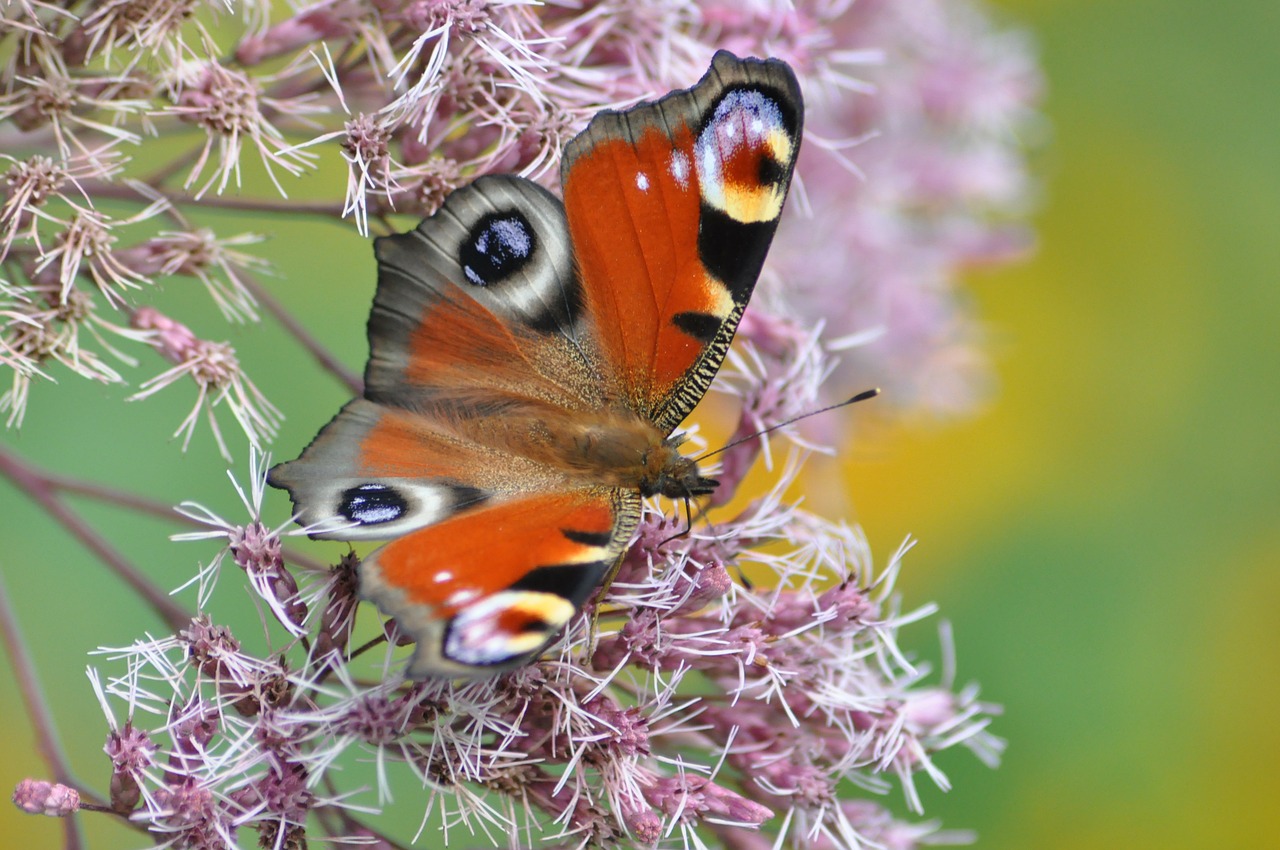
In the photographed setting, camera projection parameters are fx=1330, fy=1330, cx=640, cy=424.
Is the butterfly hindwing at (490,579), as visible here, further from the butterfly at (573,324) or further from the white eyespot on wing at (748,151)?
the white eyespot on wing at (748,151)

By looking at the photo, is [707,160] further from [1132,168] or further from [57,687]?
[1132,168]

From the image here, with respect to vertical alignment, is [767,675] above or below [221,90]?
below

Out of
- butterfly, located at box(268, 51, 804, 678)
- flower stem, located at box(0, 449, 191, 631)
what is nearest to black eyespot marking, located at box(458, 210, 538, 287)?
butterfly, located at box(268, 51, 804, 678)

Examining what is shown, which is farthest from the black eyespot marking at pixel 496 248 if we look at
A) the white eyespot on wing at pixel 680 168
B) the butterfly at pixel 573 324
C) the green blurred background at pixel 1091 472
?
the green blurred background at pixel 1091 472

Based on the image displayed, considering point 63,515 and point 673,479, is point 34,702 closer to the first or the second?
point 63,515

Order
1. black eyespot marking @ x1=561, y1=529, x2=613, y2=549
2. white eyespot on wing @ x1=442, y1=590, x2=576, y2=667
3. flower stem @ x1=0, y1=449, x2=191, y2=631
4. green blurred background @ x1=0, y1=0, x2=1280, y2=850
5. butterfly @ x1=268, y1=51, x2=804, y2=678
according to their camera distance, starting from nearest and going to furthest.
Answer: white eyespot on wing @ x1=442, y1=590, x2=576, y2=667 < black eyespot marking @ x1=561, y1=529, x2=613, y2=549 < butterfly @ x1=268, y1=51, x2=804, y2=678 < flower stem @ x1=0, y1=449, x2=191, y2=631 < green blurred background @ x1=0, y1=0, x2=1280, y2=850

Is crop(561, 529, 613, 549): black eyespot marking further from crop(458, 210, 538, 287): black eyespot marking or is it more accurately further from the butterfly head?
crop(458, 210, 538, 287): black eyespot marking

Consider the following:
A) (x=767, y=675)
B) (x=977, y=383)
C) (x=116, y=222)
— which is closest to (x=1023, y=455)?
(x=977, y=383)

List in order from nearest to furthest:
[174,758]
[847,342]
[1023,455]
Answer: [174,758]
[847,342]
[1023,455]

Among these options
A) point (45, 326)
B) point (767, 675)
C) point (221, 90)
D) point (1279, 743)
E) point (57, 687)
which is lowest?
point (1279, 743)
